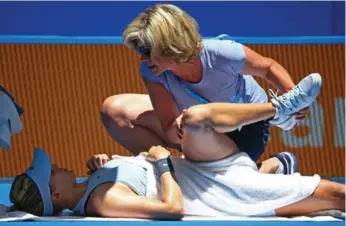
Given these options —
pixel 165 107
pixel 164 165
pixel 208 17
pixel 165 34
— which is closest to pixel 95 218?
pixel 164 165

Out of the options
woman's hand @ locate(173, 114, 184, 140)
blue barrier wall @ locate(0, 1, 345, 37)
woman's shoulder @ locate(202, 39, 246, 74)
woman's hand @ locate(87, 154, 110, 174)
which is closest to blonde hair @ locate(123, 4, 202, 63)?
woman's shoulder @ locate(202, 39, 246, 74)

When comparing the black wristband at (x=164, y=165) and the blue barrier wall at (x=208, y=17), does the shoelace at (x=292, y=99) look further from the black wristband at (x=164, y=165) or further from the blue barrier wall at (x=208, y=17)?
the blue barrier wall at (x=208, y=17)

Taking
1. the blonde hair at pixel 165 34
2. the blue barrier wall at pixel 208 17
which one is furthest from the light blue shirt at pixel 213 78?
the blue barrier wall at pixel 208 17

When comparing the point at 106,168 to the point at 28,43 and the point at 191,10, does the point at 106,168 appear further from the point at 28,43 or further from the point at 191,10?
the point at 191,10

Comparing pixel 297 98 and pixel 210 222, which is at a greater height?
pixel 297 98

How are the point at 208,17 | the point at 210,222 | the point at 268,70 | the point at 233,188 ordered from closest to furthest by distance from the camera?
1. the point at 210,222
2. the point at 233,188
3. the point at 268,70
4. the point at 208,17

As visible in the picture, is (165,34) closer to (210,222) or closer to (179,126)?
(179,126)

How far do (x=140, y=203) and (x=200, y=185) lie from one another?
0.83ft

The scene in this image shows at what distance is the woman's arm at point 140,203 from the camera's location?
11.3 ft

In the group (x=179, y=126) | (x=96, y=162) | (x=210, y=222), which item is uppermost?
(x=179, y=126)

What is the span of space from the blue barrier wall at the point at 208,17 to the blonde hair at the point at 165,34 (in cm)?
279

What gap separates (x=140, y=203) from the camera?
11.3 feet

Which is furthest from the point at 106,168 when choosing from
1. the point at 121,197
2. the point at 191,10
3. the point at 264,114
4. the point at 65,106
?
the point at 191,10

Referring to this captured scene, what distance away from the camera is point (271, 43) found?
5.05 meters
